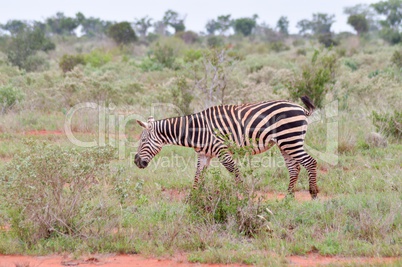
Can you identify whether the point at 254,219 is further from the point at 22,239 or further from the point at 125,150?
the point at 125,150

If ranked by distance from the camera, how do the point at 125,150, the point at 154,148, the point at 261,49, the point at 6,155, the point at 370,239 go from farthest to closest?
the point at 261,49
the point at 125,150
the point at 6,155
the point at 154,148
the point at 370,239

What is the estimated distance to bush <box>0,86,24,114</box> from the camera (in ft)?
46.4

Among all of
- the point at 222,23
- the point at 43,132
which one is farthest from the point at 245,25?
the point at 43,132

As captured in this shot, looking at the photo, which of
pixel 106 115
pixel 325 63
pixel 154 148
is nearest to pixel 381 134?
pixel 325 63

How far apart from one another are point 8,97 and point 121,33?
2809 centimetres

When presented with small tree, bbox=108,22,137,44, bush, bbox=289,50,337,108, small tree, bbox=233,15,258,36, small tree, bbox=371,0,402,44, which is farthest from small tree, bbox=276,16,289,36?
bush, bbox=289,50,337,108

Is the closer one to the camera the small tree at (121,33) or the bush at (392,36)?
the bush at (392,36)

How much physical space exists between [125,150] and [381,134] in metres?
5.47

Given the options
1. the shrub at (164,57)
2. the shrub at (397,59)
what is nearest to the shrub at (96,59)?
the shrub at (164,57)

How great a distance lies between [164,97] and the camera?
1519cm

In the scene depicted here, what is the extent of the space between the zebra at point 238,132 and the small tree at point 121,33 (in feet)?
111

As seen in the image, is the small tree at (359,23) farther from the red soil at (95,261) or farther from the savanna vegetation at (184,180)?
the red soil at (95,261)

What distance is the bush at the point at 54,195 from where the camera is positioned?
→ 6.06 meters

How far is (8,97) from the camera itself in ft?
47.3
